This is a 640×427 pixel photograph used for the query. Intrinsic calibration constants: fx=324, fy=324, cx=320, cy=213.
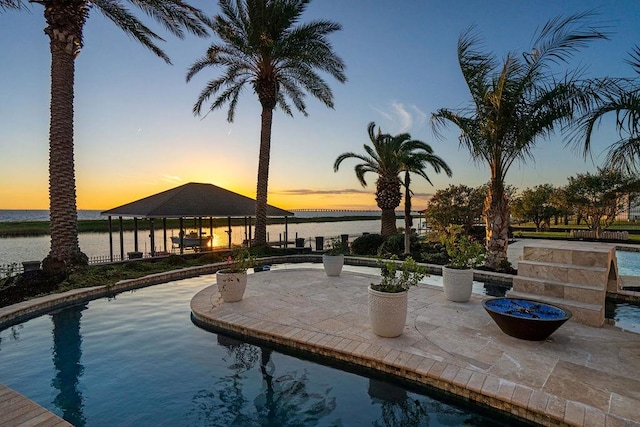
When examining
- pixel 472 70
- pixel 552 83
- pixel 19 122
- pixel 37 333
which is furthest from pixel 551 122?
pixel 19 122

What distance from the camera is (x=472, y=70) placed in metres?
9.92

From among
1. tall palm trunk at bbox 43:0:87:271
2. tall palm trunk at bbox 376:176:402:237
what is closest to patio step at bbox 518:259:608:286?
tall palm trunk at bbox 376:176:402:237

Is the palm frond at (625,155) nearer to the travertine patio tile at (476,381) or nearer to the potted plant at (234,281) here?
the travertine patio tile at (476,381)

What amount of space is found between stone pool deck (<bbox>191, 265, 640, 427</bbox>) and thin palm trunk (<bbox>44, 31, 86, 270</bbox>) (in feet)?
18.6

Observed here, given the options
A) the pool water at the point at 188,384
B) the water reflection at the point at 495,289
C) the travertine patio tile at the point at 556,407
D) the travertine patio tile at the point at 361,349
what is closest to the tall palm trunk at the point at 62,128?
the pool water at the point at 188,384

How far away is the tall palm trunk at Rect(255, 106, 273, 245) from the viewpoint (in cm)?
1527

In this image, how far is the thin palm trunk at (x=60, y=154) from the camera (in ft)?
32.2

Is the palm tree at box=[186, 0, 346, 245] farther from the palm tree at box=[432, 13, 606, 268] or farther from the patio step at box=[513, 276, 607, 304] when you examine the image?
the patio step at box=[513, 276, 607, 304]

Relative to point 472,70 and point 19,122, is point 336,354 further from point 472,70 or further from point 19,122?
point 19,122

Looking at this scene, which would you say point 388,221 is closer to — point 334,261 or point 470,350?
point 334,261

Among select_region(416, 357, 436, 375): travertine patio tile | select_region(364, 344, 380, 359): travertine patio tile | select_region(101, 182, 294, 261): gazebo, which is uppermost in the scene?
select_region(101, 182, 294, 261): gazebo

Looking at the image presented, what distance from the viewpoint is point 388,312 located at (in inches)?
192

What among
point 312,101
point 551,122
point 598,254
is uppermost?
point 312,101

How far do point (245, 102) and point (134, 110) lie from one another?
5878 millimetres
